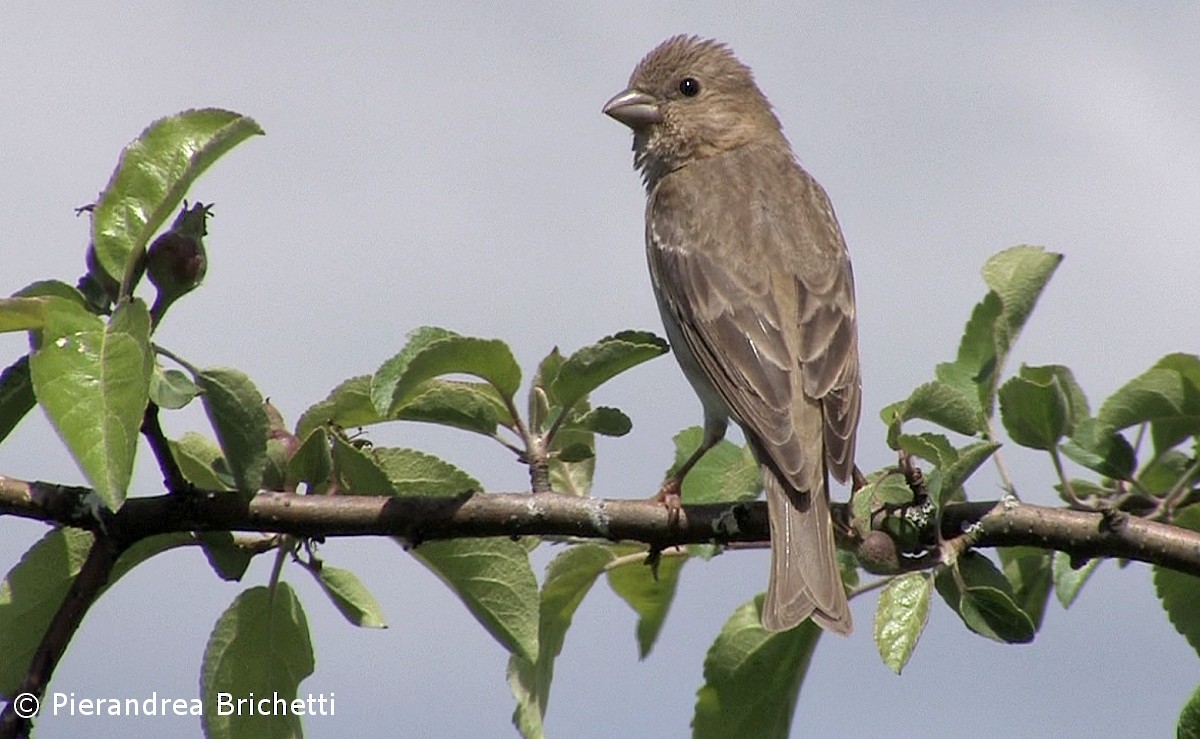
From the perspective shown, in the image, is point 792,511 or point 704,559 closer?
point 704,559

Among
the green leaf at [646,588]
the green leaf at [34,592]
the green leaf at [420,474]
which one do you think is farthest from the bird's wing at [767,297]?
the green leaf at [34,592]

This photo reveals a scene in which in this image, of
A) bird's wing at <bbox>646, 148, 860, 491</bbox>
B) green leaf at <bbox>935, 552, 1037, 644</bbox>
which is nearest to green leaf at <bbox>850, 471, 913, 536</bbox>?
green leaf at <bbox>935, 552, 1037, 644</bbox>

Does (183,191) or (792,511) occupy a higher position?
(183,191)

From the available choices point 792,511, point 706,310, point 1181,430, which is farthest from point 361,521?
point 706,310

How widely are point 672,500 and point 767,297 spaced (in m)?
2.57

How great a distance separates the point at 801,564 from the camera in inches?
165

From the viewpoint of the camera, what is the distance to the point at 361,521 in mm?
3471

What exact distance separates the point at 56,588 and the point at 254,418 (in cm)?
74

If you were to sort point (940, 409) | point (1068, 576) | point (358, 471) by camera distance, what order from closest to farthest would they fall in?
point (358, 471)
point (940, 409)
point (1068, 576)

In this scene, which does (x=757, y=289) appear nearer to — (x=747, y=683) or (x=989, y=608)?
(x=747, y=683)

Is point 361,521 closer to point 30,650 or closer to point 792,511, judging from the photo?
point 30,650

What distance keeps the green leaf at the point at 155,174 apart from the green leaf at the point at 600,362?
3.02 feet

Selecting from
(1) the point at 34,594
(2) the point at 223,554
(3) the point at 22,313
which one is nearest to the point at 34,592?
(1) the point at 34,594

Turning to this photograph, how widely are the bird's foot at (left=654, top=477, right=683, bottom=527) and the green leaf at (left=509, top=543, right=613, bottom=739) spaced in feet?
0.70
